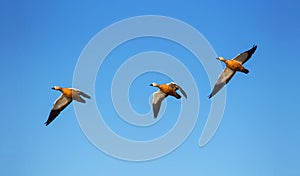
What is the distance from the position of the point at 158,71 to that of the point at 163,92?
0.32 m

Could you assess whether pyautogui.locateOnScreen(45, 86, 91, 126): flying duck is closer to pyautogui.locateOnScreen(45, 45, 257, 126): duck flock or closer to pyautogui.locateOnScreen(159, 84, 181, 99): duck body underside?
pyautogui.locateOnScreen(45, 45, 257, 126): duck flock

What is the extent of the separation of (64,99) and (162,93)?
4.65 ft

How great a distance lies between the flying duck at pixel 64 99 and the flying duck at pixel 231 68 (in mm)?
1870

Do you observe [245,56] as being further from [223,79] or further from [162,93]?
[162,93]

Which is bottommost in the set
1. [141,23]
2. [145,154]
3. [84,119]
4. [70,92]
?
[145,154]

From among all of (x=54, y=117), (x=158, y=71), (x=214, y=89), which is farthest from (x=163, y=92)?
(x=54, y=117)

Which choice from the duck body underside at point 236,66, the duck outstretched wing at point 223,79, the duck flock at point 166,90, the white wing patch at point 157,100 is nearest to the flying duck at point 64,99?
the duck flock at point 166,90

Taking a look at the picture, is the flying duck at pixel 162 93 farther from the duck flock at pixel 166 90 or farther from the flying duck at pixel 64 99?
the flying duck at pixel 64 99

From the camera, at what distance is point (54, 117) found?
22.6ft

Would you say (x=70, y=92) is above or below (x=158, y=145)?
above

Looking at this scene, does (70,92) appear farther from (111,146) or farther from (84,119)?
(111,146)

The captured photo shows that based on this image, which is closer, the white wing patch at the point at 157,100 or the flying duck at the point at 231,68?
the flying duck at the point at 231,68

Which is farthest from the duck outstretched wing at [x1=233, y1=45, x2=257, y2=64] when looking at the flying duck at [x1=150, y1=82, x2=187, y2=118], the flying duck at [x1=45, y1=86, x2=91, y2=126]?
the flying duck at [x1=45, y1=86, x2=91, y2=126]

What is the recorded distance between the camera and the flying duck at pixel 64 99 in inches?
265
